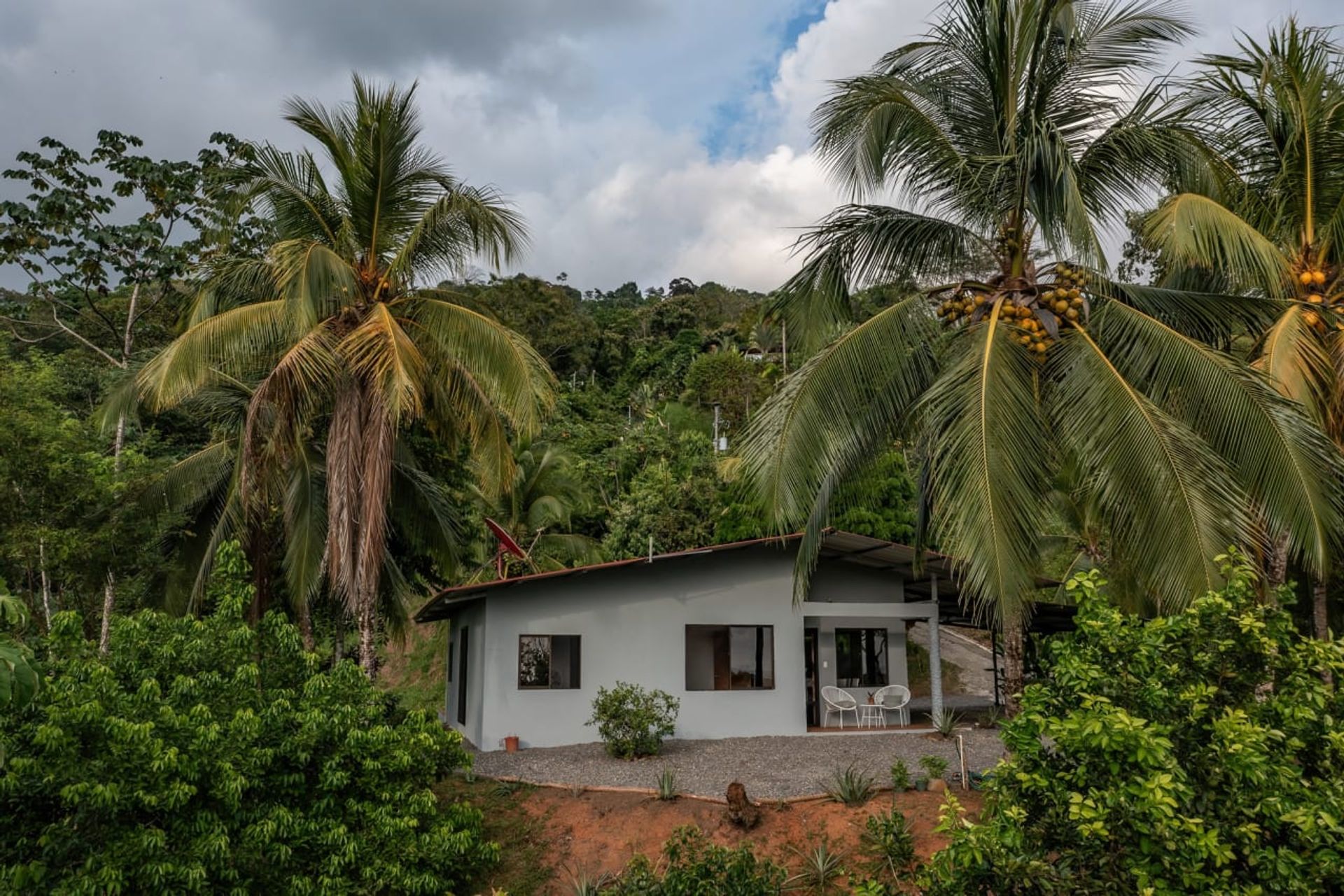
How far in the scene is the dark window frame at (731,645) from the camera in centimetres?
1520

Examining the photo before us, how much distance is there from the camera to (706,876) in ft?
26.6

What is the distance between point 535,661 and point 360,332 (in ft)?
20.9

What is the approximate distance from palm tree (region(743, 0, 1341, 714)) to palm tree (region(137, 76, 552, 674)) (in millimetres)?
4267

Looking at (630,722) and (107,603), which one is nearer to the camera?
(630,722)

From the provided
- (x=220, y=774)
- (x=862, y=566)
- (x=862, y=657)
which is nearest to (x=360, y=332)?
(x=220, y=774)

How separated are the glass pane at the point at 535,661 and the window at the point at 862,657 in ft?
17.5

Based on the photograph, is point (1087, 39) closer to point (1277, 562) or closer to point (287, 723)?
point (1277, 562)

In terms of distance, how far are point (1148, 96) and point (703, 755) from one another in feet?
32.0

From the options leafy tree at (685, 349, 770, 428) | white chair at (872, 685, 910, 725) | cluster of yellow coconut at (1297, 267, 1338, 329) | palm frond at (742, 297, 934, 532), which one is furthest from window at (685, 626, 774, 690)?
leafy tree at (685, 349, 770, 428)

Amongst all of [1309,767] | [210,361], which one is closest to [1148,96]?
[1309,767]

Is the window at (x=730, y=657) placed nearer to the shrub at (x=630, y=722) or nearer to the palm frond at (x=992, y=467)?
the shrub at (x=630, y=722)

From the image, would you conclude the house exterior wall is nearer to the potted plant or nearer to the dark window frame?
the dark window frame

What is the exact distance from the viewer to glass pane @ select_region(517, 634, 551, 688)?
1465cm

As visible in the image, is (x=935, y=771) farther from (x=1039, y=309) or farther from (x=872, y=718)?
(x=872, y=718)
